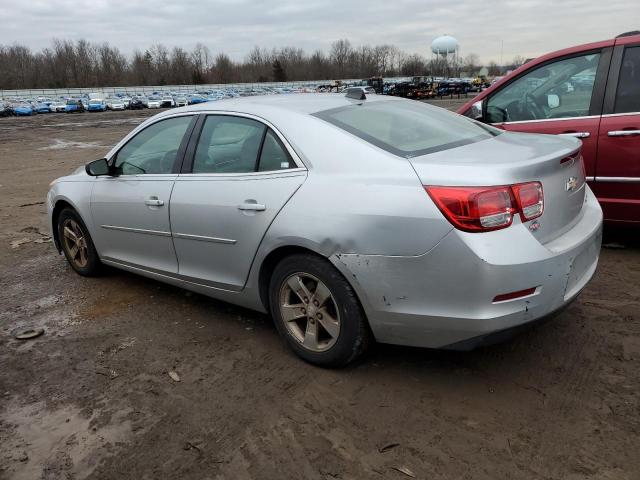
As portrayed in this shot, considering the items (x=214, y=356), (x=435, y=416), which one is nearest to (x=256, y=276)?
(x=214, y=356)

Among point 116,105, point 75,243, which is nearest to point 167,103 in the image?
point 116,105

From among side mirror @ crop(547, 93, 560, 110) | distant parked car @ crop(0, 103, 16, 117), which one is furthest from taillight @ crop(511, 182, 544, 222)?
distant parked car @ crop(0, 103, 16, 117)

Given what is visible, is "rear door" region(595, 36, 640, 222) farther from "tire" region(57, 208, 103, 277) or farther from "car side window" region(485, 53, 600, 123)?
"tire" region(57, 208, 103, 277)

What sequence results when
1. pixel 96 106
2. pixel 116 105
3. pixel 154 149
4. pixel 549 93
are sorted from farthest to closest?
pixel 116 105, pixel 96 106, pixel 549 93, pixel 154 149

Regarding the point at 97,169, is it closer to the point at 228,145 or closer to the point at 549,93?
the point at 228,145

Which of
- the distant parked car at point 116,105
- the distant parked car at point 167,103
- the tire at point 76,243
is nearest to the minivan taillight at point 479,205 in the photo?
the tire at point 76,243

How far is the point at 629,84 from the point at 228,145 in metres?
3.37

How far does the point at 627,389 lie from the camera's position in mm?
2771

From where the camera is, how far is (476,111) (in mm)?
5402

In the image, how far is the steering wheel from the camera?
5.10 meters

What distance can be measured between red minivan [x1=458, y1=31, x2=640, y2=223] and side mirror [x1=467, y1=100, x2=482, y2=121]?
0.31 metres

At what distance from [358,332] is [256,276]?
766 mm

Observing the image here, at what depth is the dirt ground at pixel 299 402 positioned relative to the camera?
2391 mm

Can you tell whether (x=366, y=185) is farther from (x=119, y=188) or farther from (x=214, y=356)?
(x=119, y=188)
